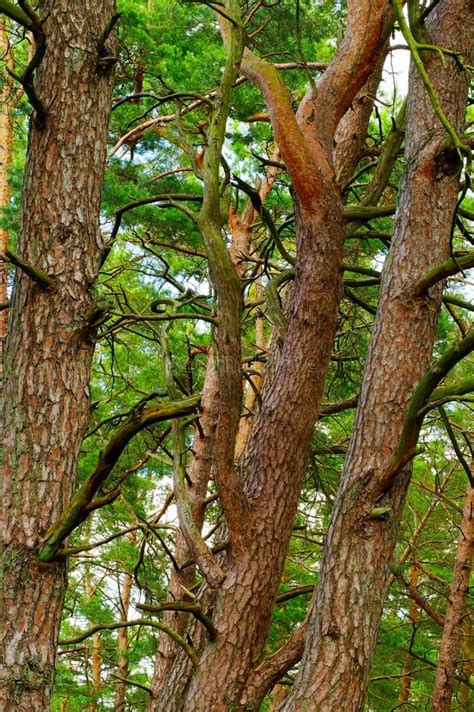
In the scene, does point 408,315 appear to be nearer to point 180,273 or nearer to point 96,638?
point 180,273

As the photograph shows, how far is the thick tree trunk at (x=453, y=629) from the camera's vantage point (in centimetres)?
721

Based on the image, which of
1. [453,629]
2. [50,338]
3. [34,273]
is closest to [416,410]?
[50,338]

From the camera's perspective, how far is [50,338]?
9.14 feet

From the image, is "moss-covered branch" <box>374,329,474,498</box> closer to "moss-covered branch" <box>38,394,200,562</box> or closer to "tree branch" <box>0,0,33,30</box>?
"moss-covered branch" <box>38,394,200,562</box>

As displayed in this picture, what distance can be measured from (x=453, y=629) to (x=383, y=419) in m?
4.88

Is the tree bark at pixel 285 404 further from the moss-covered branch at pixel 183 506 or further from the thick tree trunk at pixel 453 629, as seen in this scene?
the thick tree trunk at pixel 453 629

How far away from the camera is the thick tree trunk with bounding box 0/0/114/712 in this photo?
2561 millimetres

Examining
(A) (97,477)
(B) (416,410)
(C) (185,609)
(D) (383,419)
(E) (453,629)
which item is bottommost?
(C) (185,609)

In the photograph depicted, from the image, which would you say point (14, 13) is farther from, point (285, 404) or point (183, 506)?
point (285, 404)

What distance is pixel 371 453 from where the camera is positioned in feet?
10.8

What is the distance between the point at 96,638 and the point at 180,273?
1188 cm

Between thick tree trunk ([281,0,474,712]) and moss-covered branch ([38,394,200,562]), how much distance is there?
3.34ft

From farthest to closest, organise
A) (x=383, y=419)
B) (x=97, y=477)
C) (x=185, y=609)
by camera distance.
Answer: (x=383, y=419) < (x=185, y=609) < (x=97, y=477)

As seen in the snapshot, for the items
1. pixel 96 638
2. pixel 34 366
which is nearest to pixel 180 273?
pixel 34 366
